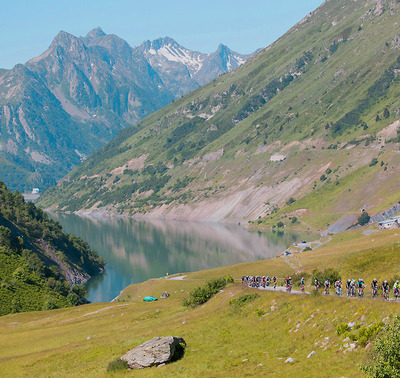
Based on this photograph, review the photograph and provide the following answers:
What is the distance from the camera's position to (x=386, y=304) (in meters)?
36.9

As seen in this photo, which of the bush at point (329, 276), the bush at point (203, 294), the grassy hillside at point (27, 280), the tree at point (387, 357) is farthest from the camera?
the grassy hillside at point (27, 280)

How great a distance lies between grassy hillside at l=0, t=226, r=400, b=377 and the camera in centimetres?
3512

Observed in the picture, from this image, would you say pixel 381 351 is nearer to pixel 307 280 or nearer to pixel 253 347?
pixel 253 347

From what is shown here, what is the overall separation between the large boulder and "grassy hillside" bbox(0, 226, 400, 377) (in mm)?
1035

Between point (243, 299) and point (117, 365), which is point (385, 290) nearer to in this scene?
point (243, 299)

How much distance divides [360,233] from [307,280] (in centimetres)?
13545

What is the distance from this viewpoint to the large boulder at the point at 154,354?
41.7 m

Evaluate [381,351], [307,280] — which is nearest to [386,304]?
[381,351]

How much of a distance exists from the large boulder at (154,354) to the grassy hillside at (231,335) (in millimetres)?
1035

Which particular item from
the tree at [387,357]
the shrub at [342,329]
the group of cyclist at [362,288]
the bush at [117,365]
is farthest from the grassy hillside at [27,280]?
the tree at [387,357]

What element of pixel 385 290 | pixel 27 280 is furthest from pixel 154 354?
pixel 27 280

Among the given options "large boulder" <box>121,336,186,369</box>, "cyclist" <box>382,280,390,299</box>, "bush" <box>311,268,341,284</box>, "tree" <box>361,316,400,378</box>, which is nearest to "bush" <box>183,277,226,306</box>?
"bush" <box>311,268,341,284</box>

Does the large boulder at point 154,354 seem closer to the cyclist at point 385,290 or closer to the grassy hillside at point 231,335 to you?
the grassy hillside at point 231,335

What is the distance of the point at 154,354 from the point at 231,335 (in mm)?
8068
